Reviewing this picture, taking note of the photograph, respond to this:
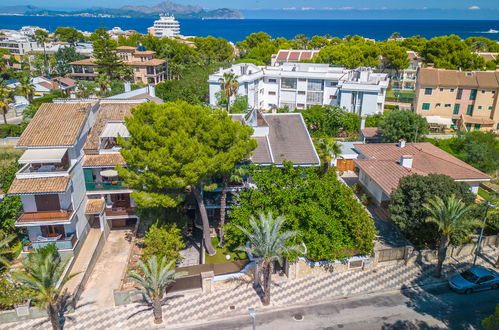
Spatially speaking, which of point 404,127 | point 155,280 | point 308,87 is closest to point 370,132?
point 404,127

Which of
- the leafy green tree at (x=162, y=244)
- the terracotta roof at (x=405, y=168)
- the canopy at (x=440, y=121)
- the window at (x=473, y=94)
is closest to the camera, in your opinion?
the leafy green tree at (x=162, y=244)

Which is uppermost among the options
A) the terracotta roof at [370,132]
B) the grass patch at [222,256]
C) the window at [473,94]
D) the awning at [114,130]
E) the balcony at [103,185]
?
the awning at [114,130]

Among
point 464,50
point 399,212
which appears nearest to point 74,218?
point 399,212

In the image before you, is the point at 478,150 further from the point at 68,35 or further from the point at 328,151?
the point at 68,35

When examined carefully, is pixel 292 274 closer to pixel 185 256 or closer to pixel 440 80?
pixel 185 256

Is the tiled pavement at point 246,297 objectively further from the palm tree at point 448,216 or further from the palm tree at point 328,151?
the palm tree at point 328,151

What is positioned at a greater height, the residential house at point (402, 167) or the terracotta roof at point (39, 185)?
the terracotta roof at point (39, 185)

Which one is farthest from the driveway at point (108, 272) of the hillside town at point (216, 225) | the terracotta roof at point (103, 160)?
the terracotta roof at point (103, 160)
